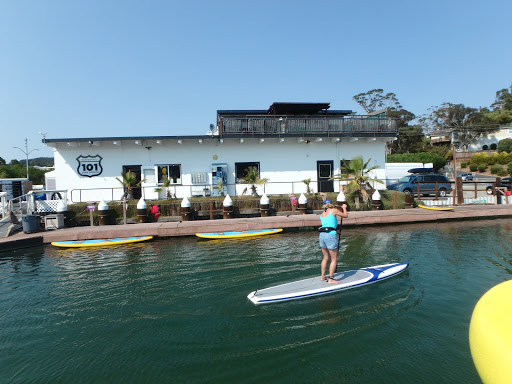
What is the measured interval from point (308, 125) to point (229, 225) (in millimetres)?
9844

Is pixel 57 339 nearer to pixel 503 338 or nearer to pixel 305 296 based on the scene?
pixel 305 296

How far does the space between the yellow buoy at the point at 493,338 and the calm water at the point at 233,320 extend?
1027mm

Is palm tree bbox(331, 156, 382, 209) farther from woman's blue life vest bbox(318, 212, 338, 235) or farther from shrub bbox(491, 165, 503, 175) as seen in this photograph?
shrub bbox(491, 165, 503, 175)

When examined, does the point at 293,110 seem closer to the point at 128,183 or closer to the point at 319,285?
the point at 128,183

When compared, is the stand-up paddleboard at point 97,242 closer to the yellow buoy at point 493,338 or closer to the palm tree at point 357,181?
the palm tree at point 357,181

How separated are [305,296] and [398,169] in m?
30.0

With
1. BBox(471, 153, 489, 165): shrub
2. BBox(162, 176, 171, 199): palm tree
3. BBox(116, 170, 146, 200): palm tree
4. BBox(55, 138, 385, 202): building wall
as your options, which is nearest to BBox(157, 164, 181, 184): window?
BBox(55, 138, 385, 202): building wall

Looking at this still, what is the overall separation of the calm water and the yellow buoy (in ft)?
3.37

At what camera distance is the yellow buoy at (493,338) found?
3.44 meters

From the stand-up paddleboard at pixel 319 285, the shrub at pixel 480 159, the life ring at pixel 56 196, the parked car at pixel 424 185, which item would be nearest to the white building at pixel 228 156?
the life ring at pixel 56 196

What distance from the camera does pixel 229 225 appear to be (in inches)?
594

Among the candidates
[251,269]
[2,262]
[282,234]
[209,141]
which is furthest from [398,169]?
[2,262]

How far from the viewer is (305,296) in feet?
23.9

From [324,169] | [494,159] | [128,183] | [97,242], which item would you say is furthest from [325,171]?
[494,159]
